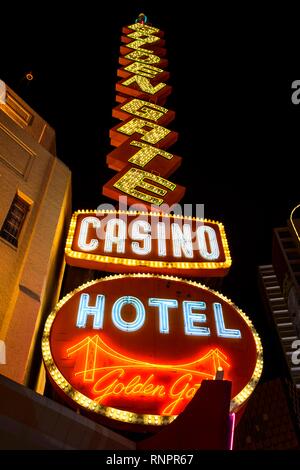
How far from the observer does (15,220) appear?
11.5 metres

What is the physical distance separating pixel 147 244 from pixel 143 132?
6434 millimetres

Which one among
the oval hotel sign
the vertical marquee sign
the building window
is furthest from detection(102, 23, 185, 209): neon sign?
the oval hotel sign

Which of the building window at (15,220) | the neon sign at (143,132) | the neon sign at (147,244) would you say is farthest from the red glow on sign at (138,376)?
the neon sign at (143,132)

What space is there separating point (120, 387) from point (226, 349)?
2439mm

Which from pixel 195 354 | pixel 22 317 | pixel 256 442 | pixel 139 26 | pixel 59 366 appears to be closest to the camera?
pixel 59 366

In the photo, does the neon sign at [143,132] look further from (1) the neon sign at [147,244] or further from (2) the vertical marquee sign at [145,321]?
(1) the neon sign at [147,244]

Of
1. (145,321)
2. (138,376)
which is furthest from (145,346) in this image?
(138,376)

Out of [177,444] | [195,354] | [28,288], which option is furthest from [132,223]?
[177,444]

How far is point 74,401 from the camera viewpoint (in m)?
7.34

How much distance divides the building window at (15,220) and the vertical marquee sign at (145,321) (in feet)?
4.68

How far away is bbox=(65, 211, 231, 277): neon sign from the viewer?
36.0ft

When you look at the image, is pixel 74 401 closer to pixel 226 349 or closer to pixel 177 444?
pixel 177 444

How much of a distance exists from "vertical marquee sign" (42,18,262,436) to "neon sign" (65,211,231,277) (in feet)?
0.10

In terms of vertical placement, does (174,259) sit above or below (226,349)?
above
